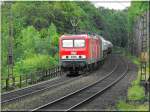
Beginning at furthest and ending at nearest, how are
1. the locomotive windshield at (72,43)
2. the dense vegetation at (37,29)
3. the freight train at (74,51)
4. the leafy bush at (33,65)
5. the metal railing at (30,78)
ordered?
the dense vegetation at (37,29) → the locomotive windshield at (72,43) → the freight train at (74,51) → the leafy bush at (33,65) → the metal railing at (30,78)

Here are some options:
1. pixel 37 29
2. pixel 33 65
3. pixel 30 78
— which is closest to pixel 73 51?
pixel 33 65

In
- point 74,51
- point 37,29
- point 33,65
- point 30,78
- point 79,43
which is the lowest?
point 30,78

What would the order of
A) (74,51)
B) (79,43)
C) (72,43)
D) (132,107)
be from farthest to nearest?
(79,43), (72,43), (74,51), (132,107)

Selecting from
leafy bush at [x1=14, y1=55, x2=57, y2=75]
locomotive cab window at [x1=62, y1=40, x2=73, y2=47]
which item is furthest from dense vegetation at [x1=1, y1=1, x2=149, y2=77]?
locomotive cab window at [x1=62, y1=40, x2=73, y2=47]

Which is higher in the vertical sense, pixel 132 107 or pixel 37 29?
pixel 37 29

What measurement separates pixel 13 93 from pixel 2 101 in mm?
4219

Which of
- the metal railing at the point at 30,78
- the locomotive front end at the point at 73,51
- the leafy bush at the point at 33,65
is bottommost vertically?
the metal railing at the point at 30,78

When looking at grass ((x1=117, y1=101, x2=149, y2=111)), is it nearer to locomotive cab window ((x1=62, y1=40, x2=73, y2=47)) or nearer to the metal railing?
the metal railing

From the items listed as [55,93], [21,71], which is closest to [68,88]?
[55,93]

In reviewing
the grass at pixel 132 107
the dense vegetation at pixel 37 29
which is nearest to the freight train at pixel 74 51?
the dense vegetation at pixel 37 29

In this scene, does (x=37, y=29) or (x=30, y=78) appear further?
(x=37, y=29)

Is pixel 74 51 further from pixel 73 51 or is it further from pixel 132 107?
pixel 132 107

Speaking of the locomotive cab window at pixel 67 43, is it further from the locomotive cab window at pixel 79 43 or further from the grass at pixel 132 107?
the grass at pixel 132 107

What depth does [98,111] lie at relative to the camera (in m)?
17.4
